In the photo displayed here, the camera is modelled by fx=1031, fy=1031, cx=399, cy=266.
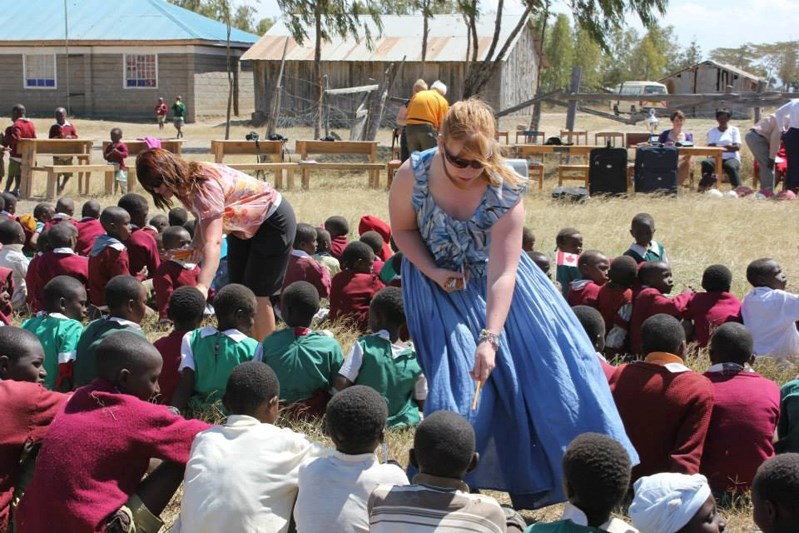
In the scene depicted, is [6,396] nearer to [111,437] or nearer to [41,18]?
[111,437]

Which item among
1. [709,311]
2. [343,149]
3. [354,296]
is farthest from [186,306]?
[343,149]

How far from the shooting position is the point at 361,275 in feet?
22.1

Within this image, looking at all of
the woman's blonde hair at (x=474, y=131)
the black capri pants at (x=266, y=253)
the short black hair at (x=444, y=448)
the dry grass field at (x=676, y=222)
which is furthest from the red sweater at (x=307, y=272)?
the short black hair at (x=444, y=448)

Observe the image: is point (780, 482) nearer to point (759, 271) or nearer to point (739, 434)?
point (739, 434)

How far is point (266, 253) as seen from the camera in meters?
5.61

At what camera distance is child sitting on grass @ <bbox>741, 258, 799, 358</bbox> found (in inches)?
→ 234

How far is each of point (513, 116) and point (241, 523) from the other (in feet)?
119

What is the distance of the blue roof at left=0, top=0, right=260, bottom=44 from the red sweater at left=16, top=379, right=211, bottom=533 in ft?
116

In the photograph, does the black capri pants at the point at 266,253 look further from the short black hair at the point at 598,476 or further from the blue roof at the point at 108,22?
the blue roof at the point at 108,22

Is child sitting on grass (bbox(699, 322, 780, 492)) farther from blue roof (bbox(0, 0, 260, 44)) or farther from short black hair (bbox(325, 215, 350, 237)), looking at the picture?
blue roof (bbox(0, 0, 260, 44))

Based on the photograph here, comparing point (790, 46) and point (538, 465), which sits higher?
point (790, 46)

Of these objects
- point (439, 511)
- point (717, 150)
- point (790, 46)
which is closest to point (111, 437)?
point (439, 511)

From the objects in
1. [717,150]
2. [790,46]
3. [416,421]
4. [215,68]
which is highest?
[790,46]

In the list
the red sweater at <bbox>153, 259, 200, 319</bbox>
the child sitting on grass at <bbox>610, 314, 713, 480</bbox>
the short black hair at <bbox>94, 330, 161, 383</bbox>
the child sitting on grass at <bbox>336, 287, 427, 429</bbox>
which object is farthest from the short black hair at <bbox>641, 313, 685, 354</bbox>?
the red sweater at <bbox>153, 259, 200, 319</bbox>
